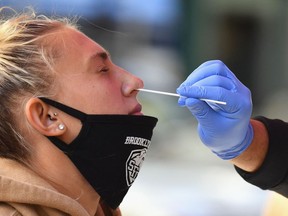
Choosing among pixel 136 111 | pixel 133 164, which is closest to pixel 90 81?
pixel 136 111

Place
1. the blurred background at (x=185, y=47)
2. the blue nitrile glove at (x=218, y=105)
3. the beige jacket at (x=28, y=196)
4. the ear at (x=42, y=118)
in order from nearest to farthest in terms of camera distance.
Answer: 1. the beige jacket at (x=28, y=196)
2. the ear at (x=42, y=118)
3. the blue nitrile glove at (x=218, y=105)
4. the blurred background at (x=185, y=47)

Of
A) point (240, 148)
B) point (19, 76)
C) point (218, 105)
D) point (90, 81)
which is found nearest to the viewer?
point (19, 76)

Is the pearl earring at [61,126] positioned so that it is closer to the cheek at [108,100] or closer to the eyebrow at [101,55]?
the cheek at [108,100]

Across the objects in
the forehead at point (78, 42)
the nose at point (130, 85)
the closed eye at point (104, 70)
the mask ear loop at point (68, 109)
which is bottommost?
the mask ear loop at point (68, 109)

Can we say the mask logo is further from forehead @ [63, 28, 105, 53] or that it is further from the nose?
forehead @ [63, 28, 105, 53]

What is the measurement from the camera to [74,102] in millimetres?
1821

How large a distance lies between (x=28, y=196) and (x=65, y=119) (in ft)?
1.05

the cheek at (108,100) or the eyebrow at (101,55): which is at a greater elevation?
the eyebrow at (101,55)

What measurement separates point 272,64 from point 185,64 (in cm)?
135

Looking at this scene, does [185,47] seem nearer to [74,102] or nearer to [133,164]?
[133,164]

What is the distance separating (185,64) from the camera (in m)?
8.46

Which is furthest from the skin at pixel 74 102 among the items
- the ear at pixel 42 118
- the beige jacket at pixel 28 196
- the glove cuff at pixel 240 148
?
the glove cuff at pixel 240 148

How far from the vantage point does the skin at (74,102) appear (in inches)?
70.4

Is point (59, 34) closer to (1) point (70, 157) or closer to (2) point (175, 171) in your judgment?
(1) point (70, 157)
